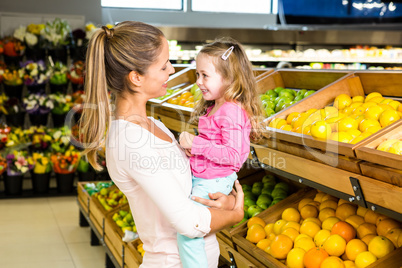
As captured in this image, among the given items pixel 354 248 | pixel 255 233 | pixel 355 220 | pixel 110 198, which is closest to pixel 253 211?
pixel 255 233

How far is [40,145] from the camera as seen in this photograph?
5.97 m

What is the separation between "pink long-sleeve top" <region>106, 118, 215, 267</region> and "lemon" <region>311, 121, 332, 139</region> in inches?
23.5

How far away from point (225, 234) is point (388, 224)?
0.84 metres

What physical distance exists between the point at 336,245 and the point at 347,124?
1.67ft

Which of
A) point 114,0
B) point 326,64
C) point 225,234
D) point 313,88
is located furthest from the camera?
point 114,0

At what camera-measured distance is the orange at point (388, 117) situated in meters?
1.93

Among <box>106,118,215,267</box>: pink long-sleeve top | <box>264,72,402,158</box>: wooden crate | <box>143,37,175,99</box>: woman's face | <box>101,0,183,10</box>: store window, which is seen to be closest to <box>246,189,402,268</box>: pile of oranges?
<box>264,72,402,158</box>: wooden crate

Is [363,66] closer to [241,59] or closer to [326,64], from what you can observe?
[326,64]

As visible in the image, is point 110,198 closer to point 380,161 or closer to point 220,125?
point 220,125

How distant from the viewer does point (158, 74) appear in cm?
145

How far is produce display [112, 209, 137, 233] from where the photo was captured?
11.0 feet

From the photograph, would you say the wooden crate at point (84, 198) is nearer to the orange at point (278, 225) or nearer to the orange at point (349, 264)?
the orange at point (278, 225)

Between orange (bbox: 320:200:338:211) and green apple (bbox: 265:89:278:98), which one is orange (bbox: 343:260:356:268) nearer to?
orange (bbox: 320:200:338:211)

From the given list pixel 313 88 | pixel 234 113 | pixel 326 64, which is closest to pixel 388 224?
pixel 234 113
